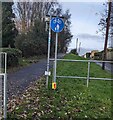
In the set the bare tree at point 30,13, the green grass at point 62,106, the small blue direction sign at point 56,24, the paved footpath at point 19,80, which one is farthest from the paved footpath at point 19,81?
the bare tree at point 30,13

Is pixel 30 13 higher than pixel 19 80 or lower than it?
higher

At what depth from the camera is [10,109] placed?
585 cm

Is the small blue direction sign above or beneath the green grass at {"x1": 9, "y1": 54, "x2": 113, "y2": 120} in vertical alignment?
above

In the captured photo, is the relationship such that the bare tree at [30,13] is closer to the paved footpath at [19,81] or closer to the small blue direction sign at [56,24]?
the paved footpath at [19,81]

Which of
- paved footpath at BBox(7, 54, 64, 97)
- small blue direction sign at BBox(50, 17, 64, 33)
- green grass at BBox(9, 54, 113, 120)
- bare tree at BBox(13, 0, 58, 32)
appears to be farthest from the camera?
bare tree at BBox(13, 0, 58, 32)

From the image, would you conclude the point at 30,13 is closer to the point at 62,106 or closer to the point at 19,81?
the point at 19,81

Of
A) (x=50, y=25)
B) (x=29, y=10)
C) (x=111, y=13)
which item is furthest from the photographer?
(x=29, y=10)

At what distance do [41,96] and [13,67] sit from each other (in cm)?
1051

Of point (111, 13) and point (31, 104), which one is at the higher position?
point (111, 13)

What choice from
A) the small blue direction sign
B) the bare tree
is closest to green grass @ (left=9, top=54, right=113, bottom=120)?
the small blue direction sign

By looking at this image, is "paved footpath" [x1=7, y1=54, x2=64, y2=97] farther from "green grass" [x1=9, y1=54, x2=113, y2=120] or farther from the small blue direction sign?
the small blue direction sign

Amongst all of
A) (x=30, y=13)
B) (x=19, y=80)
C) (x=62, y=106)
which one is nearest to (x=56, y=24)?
(x=62, y=106)

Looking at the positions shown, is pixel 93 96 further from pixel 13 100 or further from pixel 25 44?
pixel 25 44

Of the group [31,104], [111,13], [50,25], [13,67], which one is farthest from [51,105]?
[111,13]
